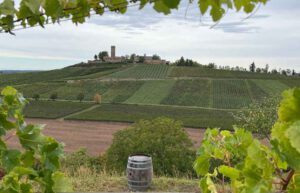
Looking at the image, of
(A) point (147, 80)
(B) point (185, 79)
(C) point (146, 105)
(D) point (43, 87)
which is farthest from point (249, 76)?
(D) point (43, 87)

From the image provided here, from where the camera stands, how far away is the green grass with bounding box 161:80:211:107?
5419 centimetres

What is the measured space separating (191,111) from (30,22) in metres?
47.7

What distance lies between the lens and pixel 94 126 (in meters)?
42.0

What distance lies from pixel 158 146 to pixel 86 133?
26.4m

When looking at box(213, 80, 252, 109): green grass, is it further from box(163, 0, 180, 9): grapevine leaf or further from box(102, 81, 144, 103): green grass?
box(163, 0, 180, 9): grapevine leaf

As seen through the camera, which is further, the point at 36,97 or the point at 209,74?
the point at 209,74

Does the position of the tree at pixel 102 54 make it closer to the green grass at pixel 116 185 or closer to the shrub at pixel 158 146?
the shrub at pixel 158 146

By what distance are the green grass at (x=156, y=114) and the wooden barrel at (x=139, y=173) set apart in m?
31.4

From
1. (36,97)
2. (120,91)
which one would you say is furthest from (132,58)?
(36,97)

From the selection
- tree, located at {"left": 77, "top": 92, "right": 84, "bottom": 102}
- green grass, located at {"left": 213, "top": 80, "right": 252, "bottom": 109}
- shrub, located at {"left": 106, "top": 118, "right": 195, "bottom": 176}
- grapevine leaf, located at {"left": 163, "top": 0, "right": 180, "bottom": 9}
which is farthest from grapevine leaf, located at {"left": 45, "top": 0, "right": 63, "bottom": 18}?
tree, located at {"left": 77, "top": 92, "right": 84, "bottom": 102}

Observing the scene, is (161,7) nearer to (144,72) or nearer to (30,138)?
(30,138)

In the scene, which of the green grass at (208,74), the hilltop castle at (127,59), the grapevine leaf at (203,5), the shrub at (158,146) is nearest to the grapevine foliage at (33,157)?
the grapevine leaf at (203,5)

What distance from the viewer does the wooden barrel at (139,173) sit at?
722cm

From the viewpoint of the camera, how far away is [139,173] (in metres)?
7.27
